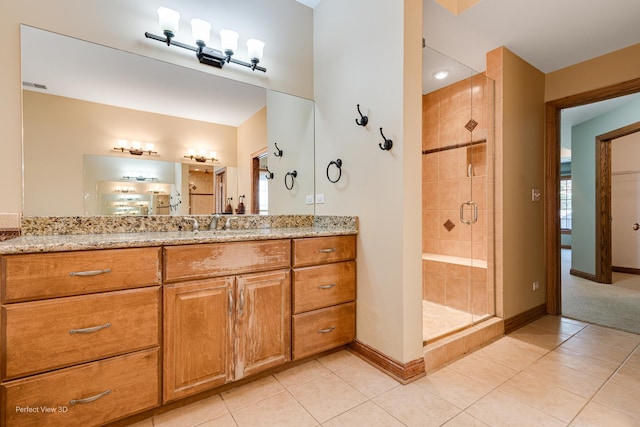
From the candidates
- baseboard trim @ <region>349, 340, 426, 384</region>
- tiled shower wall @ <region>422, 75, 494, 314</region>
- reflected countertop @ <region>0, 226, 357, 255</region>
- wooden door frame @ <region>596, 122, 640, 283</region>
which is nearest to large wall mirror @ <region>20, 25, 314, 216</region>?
reflected countertop @ <region>0, 226, 357, 255</region>

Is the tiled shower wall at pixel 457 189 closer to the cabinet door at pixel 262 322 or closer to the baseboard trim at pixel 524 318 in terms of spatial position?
the baseboard trim at pixel 524 318

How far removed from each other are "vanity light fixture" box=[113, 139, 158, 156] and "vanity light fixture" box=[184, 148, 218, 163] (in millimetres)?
225

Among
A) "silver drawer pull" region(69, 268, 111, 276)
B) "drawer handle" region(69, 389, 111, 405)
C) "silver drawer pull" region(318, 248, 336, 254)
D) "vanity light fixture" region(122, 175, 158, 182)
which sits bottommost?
"drawer handle" region(69, 389, 111, 405)

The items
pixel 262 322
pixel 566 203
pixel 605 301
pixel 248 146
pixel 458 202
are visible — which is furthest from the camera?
pixel 566 203

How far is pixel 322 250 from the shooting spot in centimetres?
195

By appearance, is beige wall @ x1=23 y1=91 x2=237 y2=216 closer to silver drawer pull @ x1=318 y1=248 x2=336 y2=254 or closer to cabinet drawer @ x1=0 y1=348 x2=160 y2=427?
cabinet drawer @ x1=0 y1=348 x2=160 y2=427

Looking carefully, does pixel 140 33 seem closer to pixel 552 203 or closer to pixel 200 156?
pixel 200 156

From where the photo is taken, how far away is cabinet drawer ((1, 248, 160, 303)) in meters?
1.12

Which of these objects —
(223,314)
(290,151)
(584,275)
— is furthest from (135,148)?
(584,275)

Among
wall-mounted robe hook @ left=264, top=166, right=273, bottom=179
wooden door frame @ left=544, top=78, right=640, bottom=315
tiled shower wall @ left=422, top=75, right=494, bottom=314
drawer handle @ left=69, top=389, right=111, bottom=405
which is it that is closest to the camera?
drawer handle @ left=69, top=389, right=111, bottom=405

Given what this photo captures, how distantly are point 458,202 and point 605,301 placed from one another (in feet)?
7.10

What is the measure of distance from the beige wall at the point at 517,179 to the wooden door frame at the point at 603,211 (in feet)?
7.18

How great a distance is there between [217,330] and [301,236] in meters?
0.72

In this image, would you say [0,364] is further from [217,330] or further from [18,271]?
[217,330]
